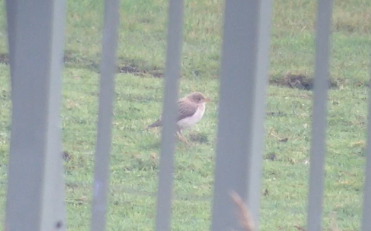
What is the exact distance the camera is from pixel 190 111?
623cm

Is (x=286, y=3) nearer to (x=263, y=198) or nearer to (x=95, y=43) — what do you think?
(x=95, y=43)

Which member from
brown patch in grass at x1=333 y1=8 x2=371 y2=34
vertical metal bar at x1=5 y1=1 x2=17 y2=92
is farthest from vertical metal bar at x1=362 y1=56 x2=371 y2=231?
brown patch in grass at x1=333 y1=8 x2=371 y2=34

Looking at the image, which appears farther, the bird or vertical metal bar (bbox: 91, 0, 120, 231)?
the bird

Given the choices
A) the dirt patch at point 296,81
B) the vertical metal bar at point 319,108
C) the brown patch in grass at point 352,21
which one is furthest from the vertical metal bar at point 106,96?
the brown patch in grass at point 352,21

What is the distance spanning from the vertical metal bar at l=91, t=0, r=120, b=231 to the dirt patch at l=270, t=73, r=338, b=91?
18.6 feet

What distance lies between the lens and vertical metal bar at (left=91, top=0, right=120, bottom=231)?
1262 mm

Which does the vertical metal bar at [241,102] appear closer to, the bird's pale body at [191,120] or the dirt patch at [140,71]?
the bird's pale body at [191,120]

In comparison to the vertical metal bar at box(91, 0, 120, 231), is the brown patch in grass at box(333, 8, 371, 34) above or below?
above

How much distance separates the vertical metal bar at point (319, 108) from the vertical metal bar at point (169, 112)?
8.4 inches

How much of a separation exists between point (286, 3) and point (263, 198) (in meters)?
2.85

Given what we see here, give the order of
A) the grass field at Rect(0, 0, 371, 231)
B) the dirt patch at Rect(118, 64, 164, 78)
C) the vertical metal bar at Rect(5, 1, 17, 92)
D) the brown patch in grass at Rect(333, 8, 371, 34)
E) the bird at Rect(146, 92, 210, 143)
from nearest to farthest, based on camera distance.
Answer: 1. the vertical metal bar at Rect(5, 1, 17, 92)
2. the grass field at Rect(0, 0, 371, 231)
3. the bird at Rect(146, 92, 210, 143)
4. the dirt patch at Rect(118, 64, 164, 78)
5. the brown patch in grass at Rect(333, 8, 371, 34)

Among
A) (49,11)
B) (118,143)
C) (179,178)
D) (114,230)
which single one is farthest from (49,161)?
(118,143)

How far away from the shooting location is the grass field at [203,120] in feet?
16.4

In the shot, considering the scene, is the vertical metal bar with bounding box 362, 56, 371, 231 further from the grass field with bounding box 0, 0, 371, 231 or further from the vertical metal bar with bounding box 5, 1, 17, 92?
the grass field with bounding box 0, 0, 371, 231
